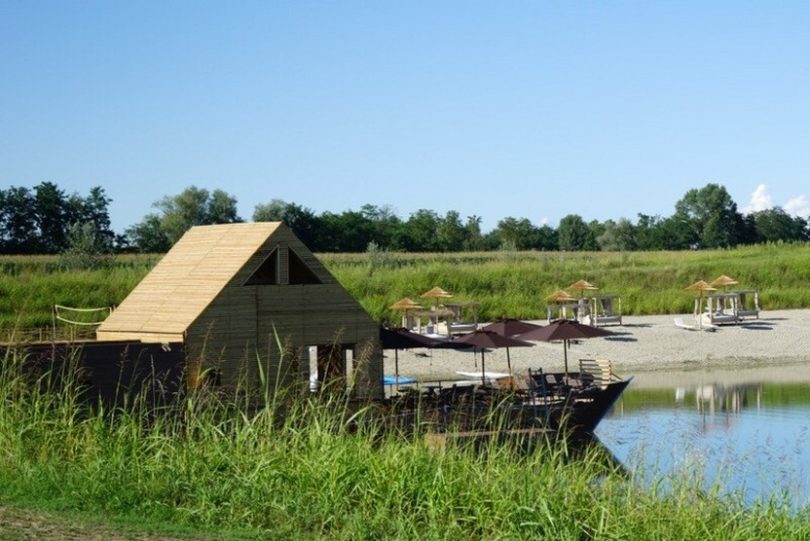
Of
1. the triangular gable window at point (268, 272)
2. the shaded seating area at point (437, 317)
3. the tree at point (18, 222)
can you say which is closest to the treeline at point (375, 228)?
the tree at point (18, 222)

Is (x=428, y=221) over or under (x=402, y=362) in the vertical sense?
over

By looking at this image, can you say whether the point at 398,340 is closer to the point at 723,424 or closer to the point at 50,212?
the point at 723,424

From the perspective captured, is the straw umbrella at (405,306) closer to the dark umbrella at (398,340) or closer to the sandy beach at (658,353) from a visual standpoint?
the sandy beach at (658,353)

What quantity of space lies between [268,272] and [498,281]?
1194 inches

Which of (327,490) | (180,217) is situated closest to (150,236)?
(180,217)

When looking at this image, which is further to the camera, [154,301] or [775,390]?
[775,390]

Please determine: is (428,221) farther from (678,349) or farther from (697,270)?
(678,349)

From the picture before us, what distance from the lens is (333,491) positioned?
10984 millimetres

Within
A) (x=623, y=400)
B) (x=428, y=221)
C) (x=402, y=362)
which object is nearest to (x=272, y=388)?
(x=623, y=400)

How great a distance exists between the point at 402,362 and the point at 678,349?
989 centimetres

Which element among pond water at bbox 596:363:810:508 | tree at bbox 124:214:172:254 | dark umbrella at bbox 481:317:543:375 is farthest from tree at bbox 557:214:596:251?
dark umbrella at bbox 481:317:543:375

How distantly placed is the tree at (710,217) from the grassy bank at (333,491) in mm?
116795

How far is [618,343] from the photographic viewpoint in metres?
41.7

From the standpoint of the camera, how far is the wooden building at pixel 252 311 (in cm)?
1984
